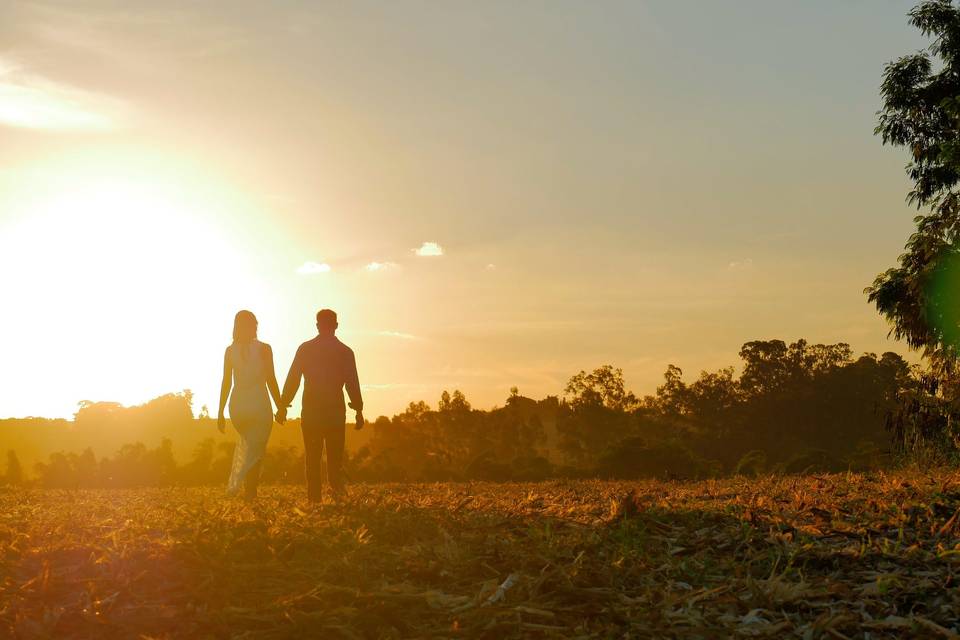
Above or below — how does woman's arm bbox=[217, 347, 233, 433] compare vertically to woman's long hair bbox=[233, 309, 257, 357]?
below

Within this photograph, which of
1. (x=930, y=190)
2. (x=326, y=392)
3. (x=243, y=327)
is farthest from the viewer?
(x=930, y=190)

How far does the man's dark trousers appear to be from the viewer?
41.0 feet

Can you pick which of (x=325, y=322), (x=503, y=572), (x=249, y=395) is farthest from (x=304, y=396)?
(x=503, y=572)

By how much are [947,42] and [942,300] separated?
26.3 ft

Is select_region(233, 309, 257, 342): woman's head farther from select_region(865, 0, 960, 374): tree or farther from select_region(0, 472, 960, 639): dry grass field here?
select_region(865, 0, 960, 374): tree

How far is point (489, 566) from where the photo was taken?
729cm

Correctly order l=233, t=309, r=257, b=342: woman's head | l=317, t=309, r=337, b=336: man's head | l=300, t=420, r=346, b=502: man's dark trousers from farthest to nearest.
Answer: l=233, t=309, r=257, b=342: woman's head, l=317, t=309, r=337, b=336: man's head, l=300, t=420, r=346, b=502: man's dark trousers

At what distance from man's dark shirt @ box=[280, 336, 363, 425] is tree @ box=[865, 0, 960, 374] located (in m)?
16.2

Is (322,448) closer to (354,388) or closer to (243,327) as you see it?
(354,388)

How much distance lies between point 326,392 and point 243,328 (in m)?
1.91

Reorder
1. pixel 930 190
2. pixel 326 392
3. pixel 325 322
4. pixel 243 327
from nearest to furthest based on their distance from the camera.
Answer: pixel 326 392, pixel 325 322, pixel 243 327, pixel 930 190

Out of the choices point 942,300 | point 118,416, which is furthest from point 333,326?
point 118,416

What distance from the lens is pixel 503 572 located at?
7246 mm

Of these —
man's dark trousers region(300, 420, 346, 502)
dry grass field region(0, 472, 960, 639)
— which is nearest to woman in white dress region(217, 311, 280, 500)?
man's dark trousers region(300, 420, 346, 502)
